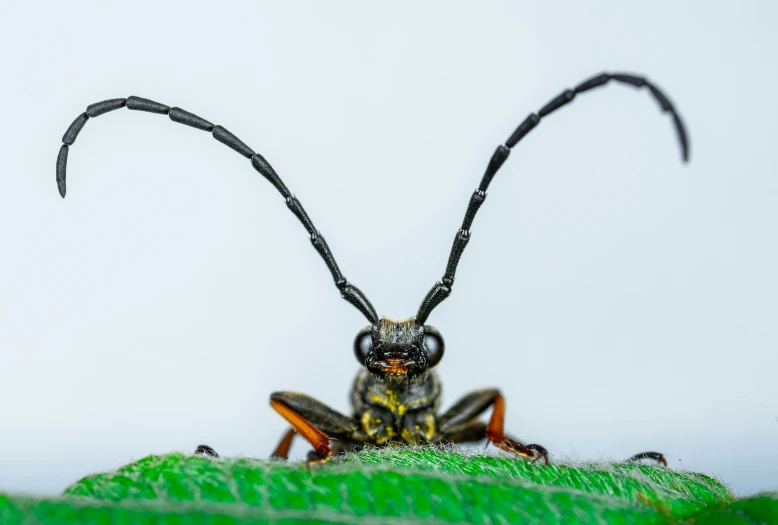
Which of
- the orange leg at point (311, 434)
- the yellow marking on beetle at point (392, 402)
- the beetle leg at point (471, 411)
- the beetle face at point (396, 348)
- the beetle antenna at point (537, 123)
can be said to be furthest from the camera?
the beetle leg at point (471, 411)

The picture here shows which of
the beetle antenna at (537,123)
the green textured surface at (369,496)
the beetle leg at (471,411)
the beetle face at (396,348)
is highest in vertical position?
the beetle antenna at (537,123)

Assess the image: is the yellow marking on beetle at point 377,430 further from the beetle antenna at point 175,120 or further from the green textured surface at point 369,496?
the green textured surface at point 369,496

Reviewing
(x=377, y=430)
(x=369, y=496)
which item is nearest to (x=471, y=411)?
(x=377, y=430)

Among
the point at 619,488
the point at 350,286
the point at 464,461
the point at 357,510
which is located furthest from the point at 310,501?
the point at 350,286

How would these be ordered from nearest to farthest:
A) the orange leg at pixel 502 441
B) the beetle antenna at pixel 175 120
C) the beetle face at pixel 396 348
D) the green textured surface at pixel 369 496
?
the green textured surface at pixel 369 496
the orange leg at pixel 502 441
the beetle antenna at pixel 175 120
the beetle face at pixel 396 348

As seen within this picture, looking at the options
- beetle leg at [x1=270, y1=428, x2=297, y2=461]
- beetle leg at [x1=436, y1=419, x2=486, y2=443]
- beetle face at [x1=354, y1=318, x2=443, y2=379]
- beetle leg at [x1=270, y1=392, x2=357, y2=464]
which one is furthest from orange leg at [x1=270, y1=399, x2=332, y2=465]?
beetle leg at [x1=436, y1=419, x2=486, y2=443]

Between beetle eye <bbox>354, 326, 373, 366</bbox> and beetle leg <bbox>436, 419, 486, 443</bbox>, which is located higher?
beetle eye <bbox>354, 326, 373, 366</bbox>

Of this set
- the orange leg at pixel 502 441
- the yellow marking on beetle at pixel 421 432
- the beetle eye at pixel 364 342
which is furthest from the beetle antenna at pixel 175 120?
the yellow marking on beetle at pixel 421 432

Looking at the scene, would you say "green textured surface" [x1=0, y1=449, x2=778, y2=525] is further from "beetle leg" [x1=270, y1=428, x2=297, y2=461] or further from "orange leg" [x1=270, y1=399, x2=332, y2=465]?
"beetle leg" [x1=270, y1=428, x2=297, y2=461]
